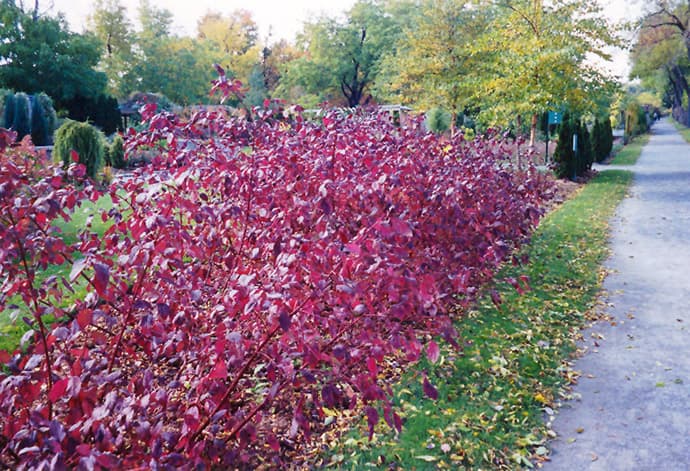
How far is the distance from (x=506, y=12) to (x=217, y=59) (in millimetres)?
33921

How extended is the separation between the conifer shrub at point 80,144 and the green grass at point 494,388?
9.27 m

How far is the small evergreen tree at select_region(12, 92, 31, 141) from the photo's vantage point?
21281 mm

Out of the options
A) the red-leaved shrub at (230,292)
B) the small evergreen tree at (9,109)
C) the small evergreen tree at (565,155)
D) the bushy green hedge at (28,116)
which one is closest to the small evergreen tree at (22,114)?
the bushy green hedge at (28,116)

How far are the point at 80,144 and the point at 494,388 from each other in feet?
35.2

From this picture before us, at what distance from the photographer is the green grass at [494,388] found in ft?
9.69

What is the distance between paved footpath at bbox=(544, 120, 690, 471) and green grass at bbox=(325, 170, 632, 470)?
16 centimetres

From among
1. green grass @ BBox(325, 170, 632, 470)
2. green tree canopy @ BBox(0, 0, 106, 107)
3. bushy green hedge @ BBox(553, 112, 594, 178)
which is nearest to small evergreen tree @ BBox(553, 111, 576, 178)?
bushy green hedge @ BBox(553, 112, 594, 178)

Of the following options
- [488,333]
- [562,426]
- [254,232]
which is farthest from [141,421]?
[488,333]

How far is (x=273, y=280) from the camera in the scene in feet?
8.18

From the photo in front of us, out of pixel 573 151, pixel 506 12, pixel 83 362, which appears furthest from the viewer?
pixel 506 12

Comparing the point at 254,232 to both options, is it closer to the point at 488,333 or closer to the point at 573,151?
the point at 488,333

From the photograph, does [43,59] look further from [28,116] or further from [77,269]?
[77,269]

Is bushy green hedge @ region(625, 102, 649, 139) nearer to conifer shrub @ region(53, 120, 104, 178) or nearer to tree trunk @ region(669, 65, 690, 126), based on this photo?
tree trunk @ region(669, 65, 690, 126)

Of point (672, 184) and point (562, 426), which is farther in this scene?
point (672, 184)
